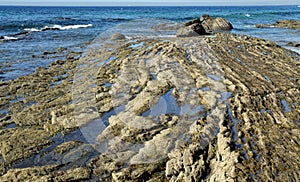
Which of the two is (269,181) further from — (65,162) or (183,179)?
(65,162)

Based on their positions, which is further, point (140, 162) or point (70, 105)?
point (70, 105)

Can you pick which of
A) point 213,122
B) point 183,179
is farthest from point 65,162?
point 213,122

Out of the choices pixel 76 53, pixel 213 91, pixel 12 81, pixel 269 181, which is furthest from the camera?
pixel 76 53

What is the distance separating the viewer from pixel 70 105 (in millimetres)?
9852

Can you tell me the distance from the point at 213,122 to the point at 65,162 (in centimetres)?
420

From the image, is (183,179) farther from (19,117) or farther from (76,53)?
(76,53)

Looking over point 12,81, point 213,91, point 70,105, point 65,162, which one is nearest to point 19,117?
point 70,105

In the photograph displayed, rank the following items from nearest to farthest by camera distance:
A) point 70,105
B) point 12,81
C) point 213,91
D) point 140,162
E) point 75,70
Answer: point 140,162, point 70,105, point 213,91, point 12,81, point 75,70

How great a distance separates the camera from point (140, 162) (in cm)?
664

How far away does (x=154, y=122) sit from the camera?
842 centimetres

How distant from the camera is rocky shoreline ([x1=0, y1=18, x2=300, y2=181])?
630 centimetres

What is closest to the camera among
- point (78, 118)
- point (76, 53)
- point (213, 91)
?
point (78, 118)

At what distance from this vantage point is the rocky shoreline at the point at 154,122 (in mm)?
6297

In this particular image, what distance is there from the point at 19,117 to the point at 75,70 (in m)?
5.87
